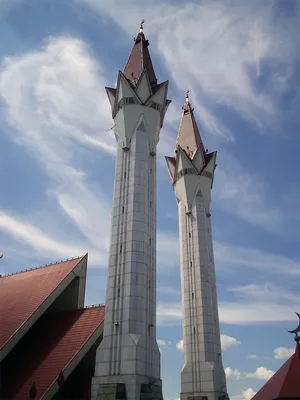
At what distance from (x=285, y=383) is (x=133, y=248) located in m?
14.7

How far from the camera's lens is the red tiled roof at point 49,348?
26805 millimetres

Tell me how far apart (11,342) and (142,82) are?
78.6ft

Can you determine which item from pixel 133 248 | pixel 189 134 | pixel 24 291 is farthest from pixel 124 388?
pixel 189 134

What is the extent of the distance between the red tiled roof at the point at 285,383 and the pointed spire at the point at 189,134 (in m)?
29.0

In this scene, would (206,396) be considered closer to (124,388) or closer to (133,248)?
(124,388)

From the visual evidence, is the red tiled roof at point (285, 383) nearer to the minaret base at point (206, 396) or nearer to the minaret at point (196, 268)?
the minaret base at point (206, 396)

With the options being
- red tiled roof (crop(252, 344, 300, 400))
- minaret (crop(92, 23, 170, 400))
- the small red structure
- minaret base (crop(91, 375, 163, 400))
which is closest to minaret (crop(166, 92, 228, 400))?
minaret (crop(92, 23, 170, 400))

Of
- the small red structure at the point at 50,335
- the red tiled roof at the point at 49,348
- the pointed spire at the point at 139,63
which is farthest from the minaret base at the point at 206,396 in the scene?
the pointed spire at the point at 139,63

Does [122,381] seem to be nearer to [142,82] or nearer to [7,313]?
[7,313]

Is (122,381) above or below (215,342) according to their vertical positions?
below

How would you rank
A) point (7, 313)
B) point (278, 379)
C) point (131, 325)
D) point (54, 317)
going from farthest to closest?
point (54, 317) < point (7, 313) < point (131, 325) < point (278, 379)

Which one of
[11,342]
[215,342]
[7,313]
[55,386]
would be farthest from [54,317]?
[215,342]

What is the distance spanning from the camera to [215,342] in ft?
119

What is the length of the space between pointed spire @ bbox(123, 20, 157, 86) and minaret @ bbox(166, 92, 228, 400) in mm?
9252
